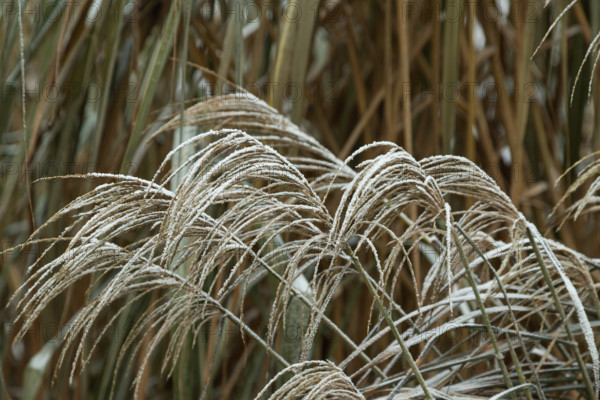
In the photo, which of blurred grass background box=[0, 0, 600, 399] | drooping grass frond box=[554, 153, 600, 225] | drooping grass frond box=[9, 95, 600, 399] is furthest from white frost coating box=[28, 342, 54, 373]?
drooping grass frond box=[554, 153, 600, 225]

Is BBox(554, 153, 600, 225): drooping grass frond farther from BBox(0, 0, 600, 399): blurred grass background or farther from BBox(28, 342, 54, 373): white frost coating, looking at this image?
BBox(28, 342, 54, 373): white frost coating

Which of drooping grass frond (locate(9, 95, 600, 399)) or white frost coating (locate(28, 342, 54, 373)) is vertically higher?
drooping grass frond (locate(9, 95, 600, 399))

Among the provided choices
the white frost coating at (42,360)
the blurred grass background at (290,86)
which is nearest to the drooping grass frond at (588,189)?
the blurred grass background at (290,86)

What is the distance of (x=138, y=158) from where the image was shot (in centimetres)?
125

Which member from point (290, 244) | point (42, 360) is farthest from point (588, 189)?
point (42, 360)

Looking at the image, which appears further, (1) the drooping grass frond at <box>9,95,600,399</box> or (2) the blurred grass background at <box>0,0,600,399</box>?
(2) the blurred grass background at <box>0,0,600,399</box>

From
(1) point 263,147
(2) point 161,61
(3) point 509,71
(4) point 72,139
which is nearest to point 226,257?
(1) point 263,147

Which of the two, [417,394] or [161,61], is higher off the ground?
[161,61]

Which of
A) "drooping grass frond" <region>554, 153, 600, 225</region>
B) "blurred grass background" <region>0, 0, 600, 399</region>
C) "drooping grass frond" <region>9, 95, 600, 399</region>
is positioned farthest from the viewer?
"blurred grass background" <region>0, 0, 600, 399</region>

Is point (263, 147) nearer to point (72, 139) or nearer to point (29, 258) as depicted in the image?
point (72, 139)

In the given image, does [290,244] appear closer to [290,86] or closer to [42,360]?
[290,86]

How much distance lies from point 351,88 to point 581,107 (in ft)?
2.18

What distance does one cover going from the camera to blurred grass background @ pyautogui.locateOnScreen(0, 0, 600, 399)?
0.87 meters

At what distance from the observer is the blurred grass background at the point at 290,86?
0.87 meters
